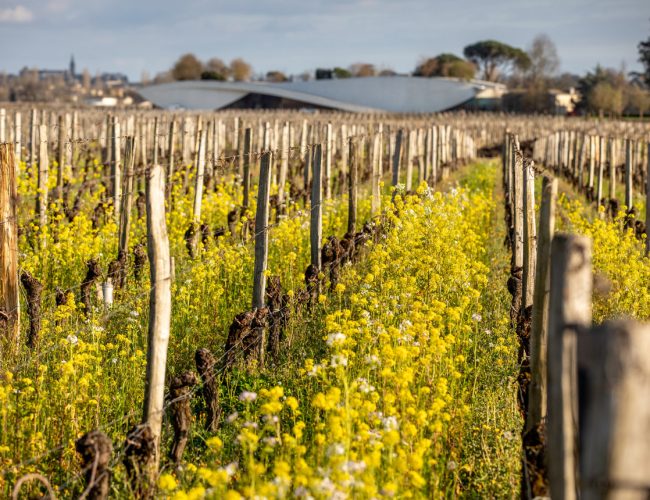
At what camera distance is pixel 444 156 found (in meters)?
25.6

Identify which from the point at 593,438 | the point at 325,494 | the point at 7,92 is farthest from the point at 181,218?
the point at 7,92

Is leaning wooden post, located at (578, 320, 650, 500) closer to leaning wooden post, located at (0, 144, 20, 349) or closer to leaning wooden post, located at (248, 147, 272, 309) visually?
→ leaning wooden post, located at (248, 147, 272, 309)

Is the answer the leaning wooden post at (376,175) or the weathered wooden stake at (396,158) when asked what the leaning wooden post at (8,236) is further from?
the weathered wooden stake at (396,158)

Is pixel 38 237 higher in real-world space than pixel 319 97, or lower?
lower

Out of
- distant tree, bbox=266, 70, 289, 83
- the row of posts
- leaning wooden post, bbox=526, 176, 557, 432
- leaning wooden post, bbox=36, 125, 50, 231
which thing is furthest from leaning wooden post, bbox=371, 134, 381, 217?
distant tree, bbox=266, 70, 289, 83

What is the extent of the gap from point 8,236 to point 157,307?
2.50 m

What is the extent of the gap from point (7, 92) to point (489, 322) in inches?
5272

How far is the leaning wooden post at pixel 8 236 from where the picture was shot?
6.58 meters

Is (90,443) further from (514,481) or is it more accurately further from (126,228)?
(126,228)

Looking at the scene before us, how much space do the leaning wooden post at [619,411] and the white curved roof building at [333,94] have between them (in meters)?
90.0

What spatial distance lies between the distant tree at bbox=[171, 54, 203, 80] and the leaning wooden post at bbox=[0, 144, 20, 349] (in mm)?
118574

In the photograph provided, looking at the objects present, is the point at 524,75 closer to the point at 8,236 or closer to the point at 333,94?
the point at 333,94

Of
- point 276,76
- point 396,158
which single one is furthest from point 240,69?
point 396,158

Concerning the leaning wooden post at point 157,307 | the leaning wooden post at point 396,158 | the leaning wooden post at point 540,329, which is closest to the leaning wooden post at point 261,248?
the leaning wooden post at point 157,307
